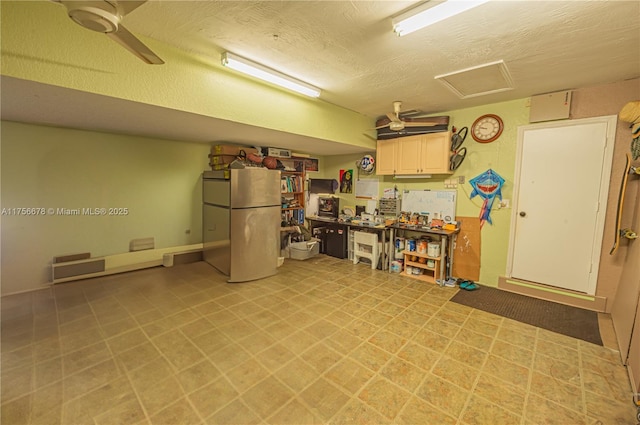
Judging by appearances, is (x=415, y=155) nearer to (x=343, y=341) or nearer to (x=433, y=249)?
(x=433, y=249)

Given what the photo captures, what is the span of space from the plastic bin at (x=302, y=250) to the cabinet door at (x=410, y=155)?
2.14 meters

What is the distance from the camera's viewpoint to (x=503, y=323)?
278 centimetres

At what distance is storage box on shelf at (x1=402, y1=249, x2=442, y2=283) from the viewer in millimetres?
3939

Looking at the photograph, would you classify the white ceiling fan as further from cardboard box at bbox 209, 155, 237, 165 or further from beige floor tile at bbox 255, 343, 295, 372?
beige floor tile at bbox 255, 343, 295, 372

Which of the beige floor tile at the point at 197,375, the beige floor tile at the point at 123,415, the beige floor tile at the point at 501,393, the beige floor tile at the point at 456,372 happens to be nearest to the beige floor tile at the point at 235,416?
the beige floor tile at the point at 197,375

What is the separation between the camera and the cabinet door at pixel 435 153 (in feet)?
12.9

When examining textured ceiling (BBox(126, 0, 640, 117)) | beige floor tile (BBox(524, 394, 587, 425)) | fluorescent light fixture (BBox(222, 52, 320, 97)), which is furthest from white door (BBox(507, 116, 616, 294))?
fluorescent light fixture (BBox(222, 52, 320, 97))

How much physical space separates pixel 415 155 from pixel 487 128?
41.1 inches

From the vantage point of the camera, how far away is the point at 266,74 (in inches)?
104

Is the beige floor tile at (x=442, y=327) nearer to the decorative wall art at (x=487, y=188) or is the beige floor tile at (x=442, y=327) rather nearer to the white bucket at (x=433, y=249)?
the white bucket at (x=433, y=249)

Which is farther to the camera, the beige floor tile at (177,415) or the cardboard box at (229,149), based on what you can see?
the cardboard box at (229,149)

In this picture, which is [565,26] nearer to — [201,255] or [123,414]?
[123,414]

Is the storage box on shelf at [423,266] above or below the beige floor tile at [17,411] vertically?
above

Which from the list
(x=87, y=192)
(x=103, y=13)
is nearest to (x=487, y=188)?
(x=103, y=13)
